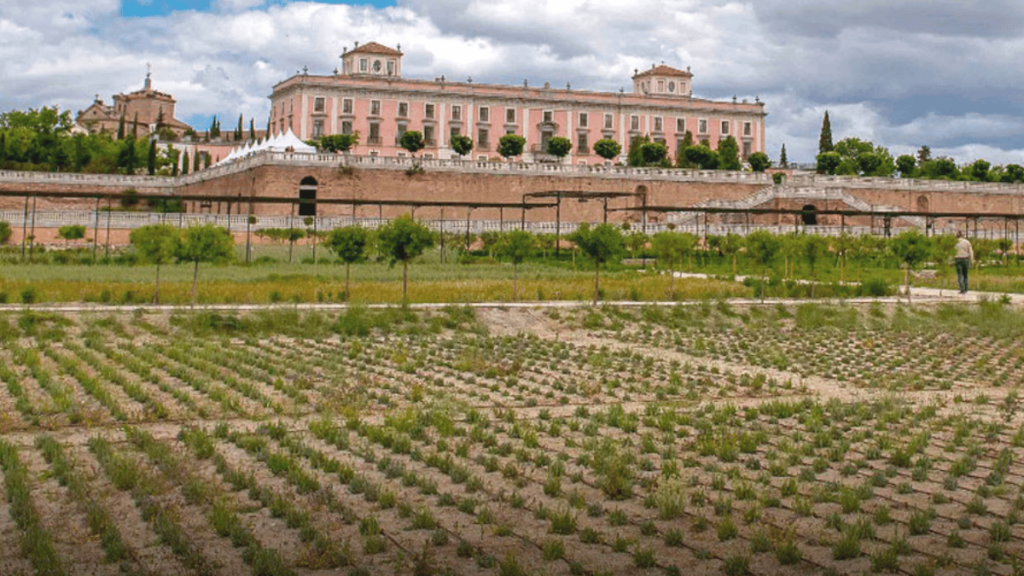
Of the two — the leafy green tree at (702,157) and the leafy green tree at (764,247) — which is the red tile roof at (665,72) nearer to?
the leafy green tree at (702,157)

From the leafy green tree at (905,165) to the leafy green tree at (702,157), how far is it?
1511 centimetres

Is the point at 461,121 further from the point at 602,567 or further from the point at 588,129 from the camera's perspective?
the point at 602,567

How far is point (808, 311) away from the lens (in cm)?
2119

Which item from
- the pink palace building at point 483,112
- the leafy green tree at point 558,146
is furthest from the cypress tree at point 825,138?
the leafy green tree at point 558,146

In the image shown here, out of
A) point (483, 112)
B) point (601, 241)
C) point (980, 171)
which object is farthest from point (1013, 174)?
point (601, 241)

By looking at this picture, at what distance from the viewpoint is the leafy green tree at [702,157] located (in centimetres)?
6512

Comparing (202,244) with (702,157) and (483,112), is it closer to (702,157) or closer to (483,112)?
(702,157)

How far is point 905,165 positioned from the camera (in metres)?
72.8

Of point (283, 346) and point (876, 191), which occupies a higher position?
point (876, 191)

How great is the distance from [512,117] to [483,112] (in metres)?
2.23

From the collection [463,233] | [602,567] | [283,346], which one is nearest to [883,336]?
[283,346]

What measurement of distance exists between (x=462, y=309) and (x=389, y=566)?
13587 mm

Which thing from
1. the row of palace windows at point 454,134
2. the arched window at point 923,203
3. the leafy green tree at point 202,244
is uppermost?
the row of palace windows at point 454,134

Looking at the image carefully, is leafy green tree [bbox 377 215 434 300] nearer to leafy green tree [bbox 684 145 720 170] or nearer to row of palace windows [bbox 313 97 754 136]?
leafy green tree [bbox 684 145 720 170]
